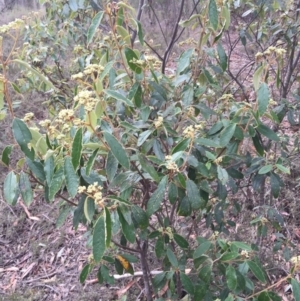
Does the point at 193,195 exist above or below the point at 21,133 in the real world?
below

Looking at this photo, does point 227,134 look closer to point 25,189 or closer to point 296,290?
point 296,290

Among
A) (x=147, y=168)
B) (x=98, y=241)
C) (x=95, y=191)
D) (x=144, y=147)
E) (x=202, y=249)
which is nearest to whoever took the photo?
(x=98, y=241)

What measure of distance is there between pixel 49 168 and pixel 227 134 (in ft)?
1.87

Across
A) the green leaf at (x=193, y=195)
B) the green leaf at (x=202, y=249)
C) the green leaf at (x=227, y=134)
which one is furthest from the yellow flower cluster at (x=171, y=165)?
the green leaf at (x=202, y=249)

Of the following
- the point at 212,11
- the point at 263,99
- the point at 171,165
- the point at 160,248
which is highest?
the point at 212,11

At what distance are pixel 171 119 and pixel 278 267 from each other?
1302 millimetres

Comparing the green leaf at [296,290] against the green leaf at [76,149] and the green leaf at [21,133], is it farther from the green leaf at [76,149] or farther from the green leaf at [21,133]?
the green leaf at [21,133]

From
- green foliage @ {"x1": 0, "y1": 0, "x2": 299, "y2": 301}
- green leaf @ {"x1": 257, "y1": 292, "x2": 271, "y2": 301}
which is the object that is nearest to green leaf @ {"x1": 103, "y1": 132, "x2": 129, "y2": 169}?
→ green foliage @ {"x1": 0, "y1": 0, "x2": 299, "y2": 301}

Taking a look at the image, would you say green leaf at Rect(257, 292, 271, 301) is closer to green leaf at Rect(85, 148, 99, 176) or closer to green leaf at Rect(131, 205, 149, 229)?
green leaf at Rect(131, 205, 149, 229)

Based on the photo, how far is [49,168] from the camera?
43.9 inches

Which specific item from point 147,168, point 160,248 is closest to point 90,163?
point 147,168

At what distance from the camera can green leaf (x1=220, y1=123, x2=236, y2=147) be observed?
1.25m

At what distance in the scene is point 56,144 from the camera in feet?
3.96

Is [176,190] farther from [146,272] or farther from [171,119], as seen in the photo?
[146,272]
